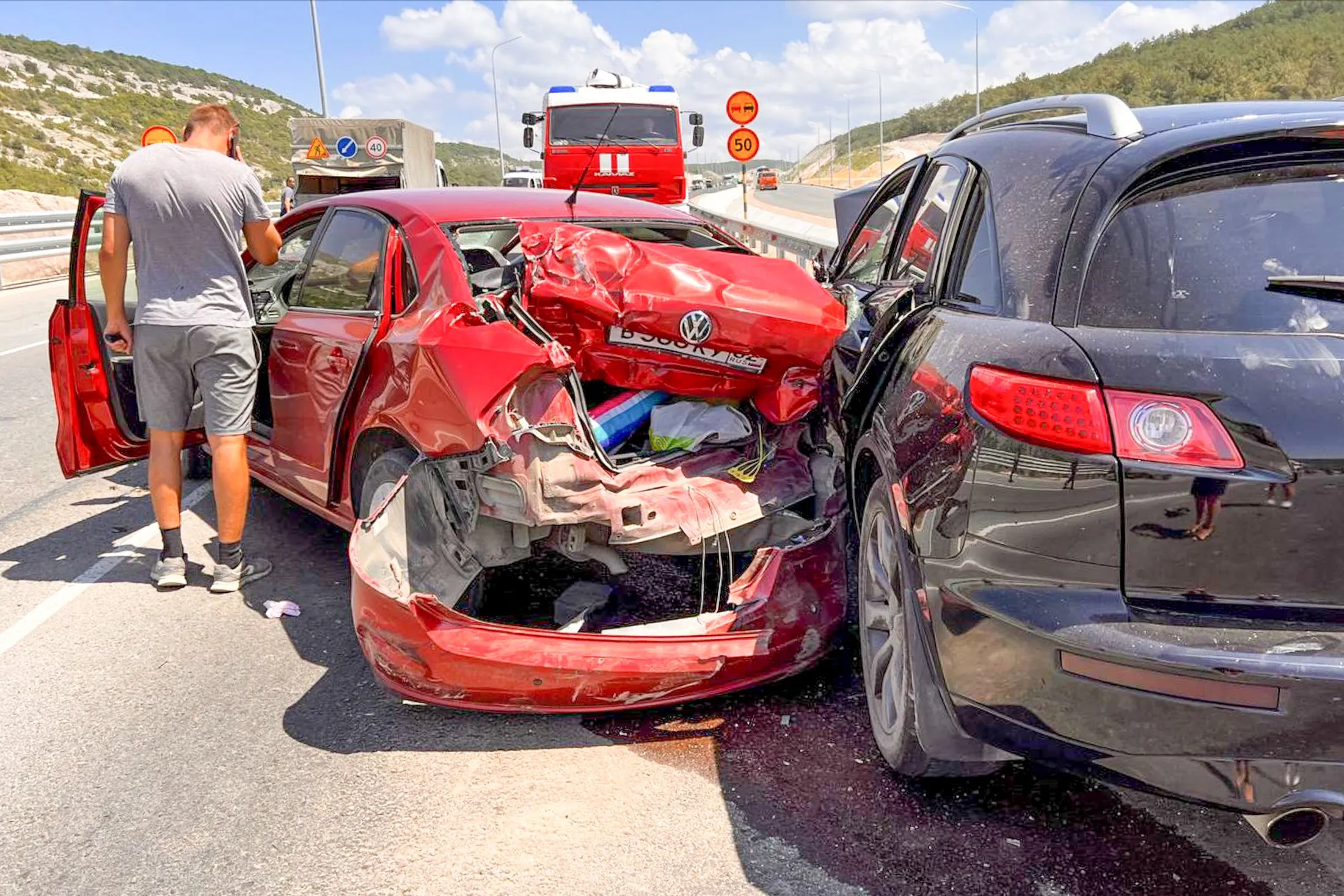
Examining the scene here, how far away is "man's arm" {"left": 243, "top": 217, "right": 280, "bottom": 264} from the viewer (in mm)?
4906

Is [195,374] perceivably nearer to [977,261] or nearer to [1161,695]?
[977,261]

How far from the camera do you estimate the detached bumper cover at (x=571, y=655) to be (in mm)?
3209

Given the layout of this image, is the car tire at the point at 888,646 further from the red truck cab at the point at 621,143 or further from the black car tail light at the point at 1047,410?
the red truck cab at the point at 621,143

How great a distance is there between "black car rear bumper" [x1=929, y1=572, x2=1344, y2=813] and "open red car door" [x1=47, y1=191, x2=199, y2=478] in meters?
4.39

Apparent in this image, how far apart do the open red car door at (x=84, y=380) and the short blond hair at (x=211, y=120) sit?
56cm

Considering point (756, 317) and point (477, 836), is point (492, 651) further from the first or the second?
point (756, 317)

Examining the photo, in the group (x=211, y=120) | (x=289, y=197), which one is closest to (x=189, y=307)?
(x=211, y=120)

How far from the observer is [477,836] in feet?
9.30

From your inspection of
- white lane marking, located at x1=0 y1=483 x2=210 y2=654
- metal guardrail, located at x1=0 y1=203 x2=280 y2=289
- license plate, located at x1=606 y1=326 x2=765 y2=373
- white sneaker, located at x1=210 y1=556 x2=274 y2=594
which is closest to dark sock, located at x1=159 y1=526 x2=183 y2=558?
white sneaker, located at x1=210 y1=556 x2=274 y2=594

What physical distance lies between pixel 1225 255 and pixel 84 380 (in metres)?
4.82

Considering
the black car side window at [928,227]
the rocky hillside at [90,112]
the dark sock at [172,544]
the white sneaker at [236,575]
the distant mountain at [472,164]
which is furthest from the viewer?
the distant mountain at [472,164]

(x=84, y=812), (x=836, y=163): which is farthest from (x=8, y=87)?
(x=836, y=163)

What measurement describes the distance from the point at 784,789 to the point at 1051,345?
4.83ft

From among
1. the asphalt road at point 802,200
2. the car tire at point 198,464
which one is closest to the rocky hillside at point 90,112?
the asphalt road at point 802,200
